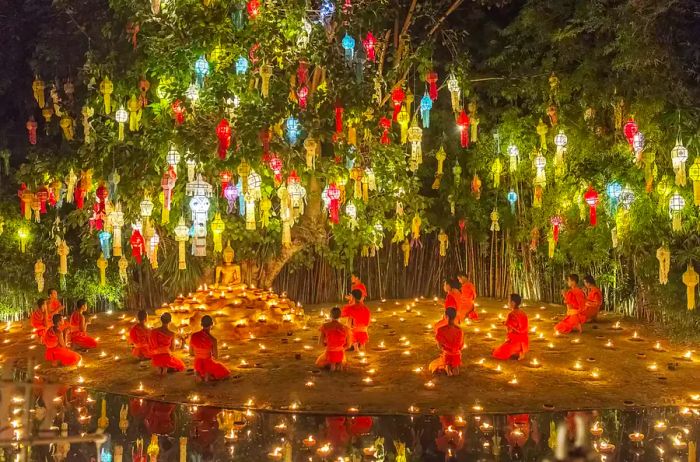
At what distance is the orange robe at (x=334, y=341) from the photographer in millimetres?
7258

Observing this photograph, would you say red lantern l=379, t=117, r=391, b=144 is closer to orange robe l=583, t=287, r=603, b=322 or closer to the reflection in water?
orange robe l=583, t=287, r=603, b=322

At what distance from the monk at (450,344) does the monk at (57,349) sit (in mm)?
3737

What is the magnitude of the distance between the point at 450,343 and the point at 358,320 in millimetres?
1532

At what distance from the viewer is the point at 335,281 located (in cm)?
1255

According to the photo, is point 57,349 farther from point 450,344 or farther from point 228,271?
point 450,344

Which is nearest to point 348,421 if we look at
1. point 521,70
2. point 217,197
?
point 217,197

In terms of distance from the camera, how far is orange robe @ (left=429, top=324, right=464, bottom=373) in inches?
276

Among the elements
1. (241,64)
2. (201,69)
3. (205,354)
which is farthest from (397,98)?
(205,354)

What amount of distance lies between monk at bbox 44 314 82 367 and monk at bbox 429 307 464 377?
3737mm

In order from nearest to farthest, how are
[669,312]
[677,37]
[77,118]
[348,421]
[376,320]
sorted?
1. [348,421]
2. [669,312]
3. [677,37]
4. [376,320]
5. [77,118]

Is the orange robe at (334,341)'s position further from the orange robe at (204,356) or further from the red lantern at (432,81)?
the red lantern at (432,81)

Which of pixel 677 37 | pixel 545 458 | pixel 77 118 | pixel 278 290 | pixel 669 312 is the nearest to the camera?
pixel 545 458

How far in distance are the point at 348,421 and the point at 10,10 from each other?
34.1ft

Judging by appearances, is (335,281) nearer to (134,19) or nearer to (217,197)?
(217,197)
